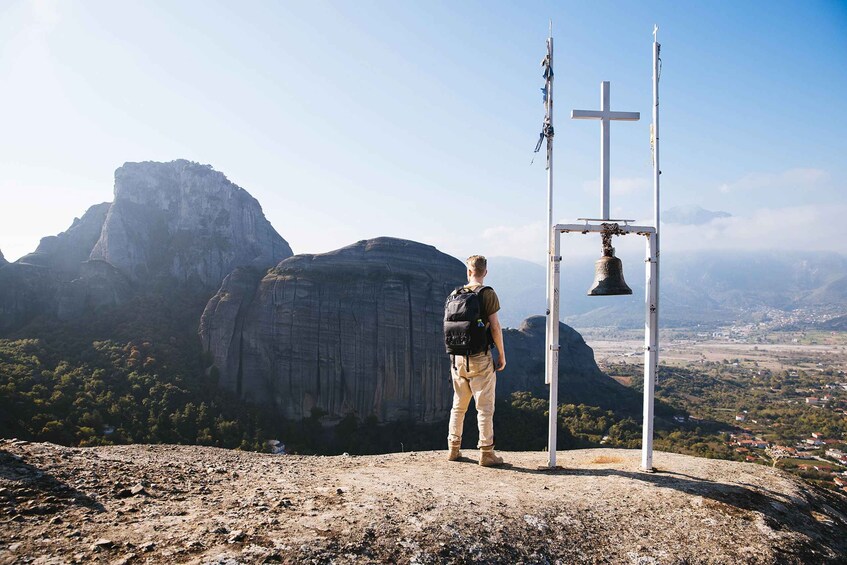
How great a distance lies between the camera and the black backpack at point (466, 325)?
7.20 m

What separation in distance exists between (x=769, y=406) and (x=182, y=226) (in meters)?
91.0

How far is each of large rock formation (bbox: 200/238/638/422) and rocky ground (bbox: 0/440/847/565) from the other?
40.4 m

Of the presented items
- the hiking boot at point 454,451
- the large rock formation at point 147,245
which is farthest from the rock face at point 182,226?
the hiking boot at point 454,451

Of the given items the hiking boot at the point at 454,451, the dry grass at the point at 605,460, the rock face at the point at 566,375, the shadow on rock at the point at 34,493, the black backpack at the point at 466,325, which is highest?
the black backpack at the point at 466,325

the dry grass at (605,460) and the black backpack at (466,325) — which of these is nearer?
the black backpack at (466,325)

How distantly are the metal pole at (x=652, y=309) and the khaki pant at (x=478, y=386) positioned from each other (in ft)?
7.89

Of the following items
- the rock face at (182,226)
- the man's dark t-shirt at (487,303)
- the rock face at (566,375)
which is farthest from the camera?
the rock face at (182,226)

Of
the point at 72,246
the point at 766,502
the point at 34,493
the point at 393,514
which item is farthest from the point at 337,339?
the point at 72,246

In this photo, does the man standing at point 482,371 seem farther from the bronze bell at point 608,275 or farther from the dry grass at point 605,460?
the dry grass at point 605,460

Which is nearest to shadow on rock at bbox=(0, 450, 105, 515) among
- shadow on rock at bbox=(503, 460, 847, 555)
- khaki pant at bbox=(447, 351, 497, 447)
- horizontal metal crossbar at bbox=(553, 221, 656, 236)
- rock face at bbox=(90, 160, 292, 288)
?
khaki pant at bbox=(447, 351, 497, 447)

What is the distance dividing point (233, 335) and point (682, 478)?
47316 millimetres

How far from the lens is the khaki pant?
24.9 ft

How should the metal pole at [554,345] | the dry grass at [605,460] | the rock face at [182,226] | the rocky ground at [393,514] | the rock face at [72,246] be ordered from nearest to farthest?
the rocky ground at [393,514]
the metal pole at [554,345]
the dry grass at [605,460]
the rock face at [72,246]
the rock face at [182,226]

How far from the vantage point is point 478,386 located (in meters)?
7.67
